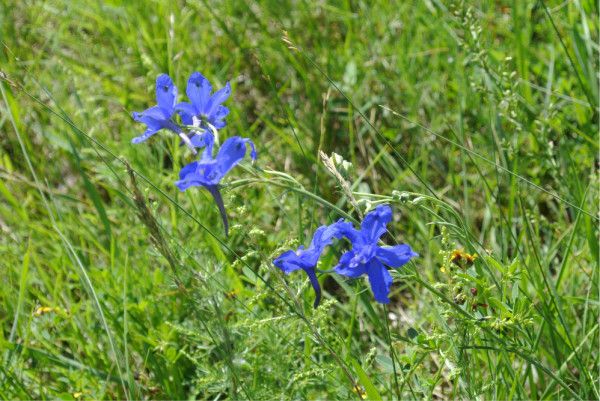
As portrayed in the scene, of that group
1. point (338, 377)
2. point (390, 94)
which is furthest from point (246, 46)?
point (338, 377)

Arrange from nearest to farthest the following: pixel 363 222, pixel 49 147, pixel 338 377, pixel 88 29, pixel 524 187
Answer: pixel 363 222 → pixel 338 377 → pixel 524 187 → pixel 49 147 → pixel 88 29

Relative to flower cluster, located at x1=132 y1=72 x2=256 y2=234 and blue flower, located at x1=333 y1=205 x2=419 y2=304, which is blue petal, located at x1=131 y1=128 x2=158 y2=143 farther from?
blue flower, located at x1=333 y1=205 x2=419 y2=304

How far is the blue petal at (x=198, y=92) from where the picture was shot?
5.25ft

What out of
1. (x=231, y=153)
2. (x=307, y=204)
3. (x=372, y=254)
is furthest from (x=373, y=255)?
(x=307, y=204)

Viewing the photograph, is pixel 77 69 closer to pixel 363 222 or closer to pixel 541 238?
pixel 541 238

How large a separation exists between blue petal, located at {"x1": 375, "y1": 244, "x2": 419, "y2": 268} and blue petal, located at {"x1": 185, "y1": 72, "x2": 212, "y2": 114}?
19.0 inches

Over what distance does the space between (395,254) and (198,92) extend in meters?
0.52

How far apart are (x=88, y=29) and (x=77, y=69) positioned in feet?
1.29

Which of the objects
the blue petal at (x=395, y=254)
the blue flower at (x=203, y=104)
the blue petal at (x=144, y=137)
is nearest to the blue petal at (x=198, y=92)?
the blue flower at (x=203, y=104)

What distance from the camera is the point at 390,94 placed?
340 cm

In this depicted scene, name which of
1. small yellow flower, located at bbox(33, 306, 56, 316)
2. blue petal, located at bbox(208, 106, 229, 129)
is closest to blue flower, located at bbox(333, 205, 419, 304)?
blue petal, located at bbox(208, 106, 229, 129)

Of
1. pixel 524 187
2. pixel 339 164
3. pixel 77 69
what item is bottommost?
pixel 524 187

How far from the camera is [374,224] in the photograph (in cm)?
139

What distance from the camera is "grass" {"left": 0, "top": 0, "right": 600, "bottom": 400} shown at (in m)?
1.92
